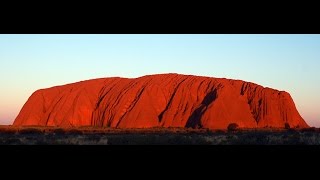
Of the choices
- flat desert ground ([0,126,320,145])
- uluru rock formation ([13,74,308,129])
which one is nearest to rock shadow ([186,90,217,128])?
uluru rock formation ([13,74,308,129])

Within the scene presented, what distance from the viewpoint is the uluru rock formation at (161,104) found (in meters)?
47.6

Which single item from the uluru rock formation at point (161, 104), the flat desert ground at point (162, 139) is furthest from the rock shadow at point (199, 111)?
the flat desert ground at point (162, 139)

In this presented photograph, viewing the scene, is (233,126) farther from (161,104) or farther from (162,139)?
(162,139)

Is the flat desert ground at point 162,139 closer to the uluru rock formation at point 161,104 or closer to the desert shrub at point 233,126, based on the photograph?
the desert shrub at point 233,126

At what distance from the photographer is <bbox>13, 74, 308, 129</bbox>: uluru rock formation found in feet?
156

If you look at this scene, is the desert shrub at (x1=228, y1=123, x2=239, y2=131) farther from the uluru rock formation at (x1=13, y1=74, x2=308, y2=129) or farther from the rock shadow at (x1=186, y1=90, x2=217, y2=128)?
the rock shadow at (x1=186, y1=90, x2=217, y2=128)

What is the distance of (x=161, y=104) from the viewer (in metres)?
50.2

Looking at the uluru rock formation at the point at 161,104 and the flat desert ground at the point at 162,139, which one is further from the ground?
the flat desert ground at the point at 162,139

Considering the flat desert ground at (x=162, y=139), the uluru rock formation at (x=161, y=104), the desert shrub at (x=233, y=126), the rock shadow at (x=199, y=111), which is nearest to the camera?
the flat desert ground at (x=162, y=139)

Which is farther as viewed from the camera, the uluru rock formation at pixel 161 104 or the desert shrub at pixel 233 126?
the uluru rock formation at pixel 161 104

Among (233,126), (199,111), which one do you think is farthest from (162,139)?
(199,111)
